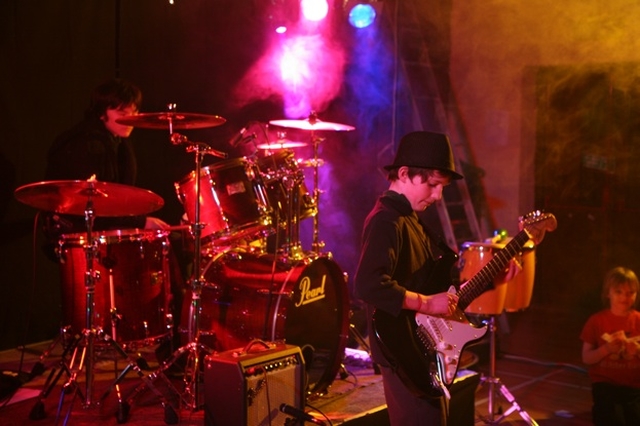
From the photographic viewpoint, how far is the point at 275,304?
4.86m

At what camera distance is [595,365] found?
17.2 feet

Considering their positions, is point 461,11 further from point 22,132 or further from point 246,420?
point 246,420

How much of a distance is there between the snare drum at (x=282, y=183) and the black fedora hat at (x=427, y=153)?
79.9 inches

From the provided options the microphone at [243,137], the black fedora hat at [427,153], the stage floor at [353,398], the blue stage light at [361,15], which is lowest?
the stage floor at [353,398]

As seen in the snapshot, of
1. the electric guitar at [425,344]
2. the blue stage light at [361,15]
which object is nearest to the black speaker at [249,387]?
the electric guitar at [425,344]

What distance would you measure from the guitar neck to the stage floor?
123 cm

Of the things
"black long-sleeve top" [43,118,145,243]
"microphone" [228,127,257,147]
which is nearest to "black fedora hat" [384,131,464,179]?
"microphone" [228,127,257,147]

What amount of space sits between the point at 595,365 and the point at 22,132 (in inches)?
212

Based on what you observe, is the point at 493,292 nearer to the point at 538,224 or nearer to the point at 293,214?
the point at 538,224

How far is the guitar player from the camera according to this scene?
321cm

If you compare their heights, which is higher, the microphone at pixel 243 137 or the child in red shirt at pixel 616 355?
the microphone at pixel 243 137

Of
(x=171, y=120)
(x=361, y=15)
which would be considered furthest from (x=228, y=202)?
(x=361, y=15)

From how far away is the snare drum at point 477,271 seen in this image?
553 cm

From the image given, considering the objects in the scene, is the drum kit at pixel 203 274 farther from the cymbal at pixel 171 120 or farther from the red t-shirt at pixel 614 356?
the red t-shirt at pixel 614 356
